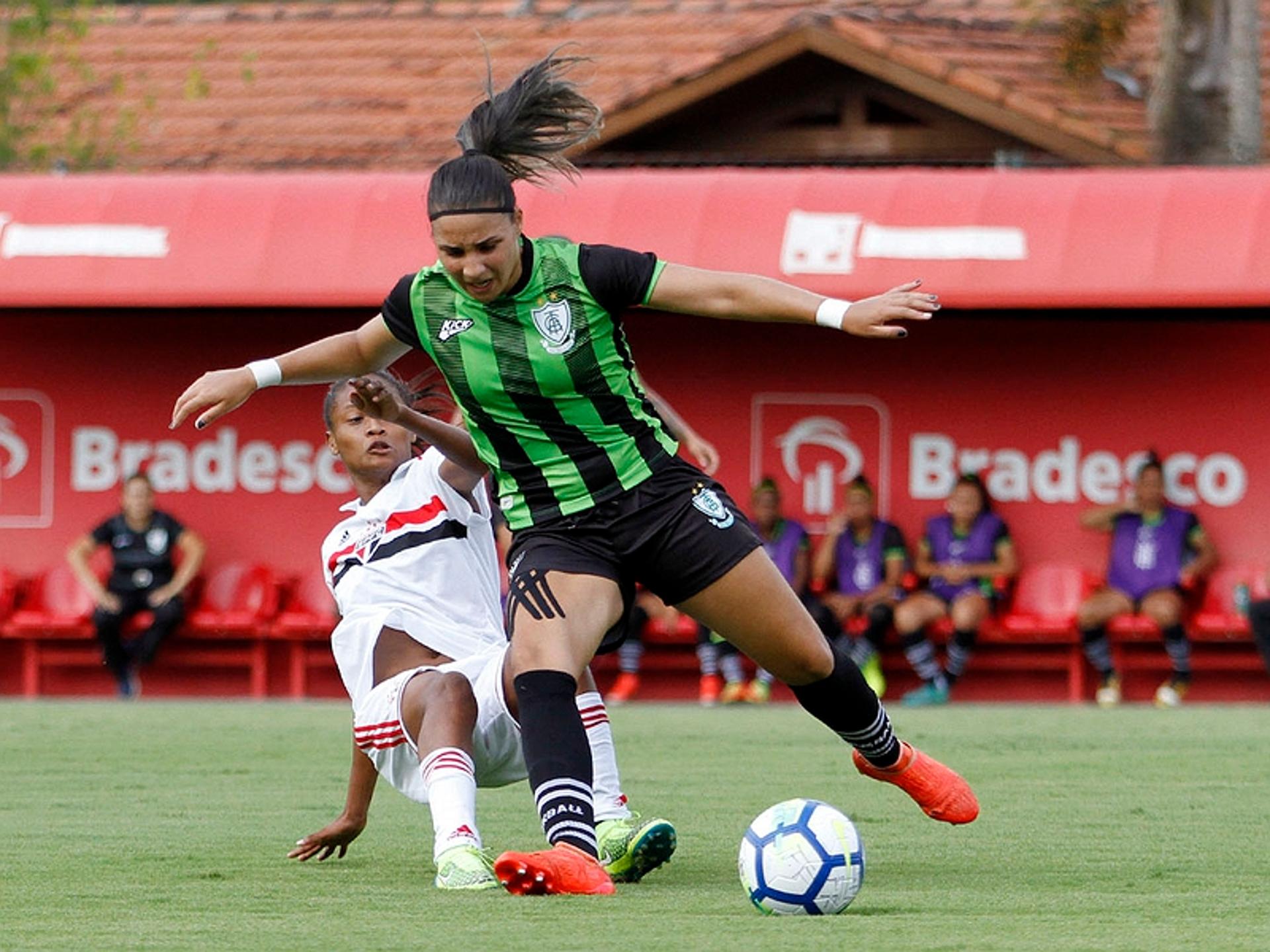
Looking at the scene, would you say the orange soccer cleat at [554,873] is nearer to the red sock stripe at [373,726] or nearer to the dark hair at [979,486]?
the red sock stripe at [373,726]

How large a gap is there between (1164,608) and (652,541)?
30.5ft

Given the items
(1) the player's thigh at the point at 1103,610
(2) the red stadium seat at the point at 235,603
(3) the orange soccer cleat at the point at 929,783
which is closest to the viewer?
(3) the orange soccer cleat at the point at 929,783

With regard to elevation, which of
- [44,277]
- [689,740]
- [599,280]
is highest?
[44,277]

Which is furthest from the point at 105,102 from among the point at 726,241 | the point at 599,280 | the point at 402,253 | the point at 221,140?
the point at 599,280

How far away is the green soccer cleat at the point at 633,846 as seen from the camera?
603 centimetres

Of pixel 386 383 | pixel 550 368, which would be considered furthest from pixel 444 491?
pixel 550 368

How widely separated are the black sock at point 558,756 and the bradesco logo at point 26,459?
1163 centimetres

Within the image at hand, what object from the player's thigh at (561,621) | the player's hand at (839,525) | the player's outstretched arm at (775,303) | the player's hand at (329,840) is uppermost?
the player's outstretched arm at (775,303)

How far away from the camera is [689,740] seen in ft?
37.8

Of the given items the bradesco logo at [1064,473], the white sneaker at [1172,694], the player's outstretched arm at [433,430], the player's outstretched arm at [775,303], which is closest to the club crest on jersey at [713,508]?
the player's outstretched arm at [775,303]

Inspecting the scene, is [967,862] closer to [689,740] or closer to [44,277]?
[689,740]

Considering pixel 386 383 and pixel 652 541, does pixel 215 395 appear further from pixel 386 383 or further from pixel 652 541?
pixel 652 541

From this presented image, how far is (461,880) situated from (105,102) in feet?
52.4

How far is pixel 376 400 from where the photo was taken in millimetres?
6137
